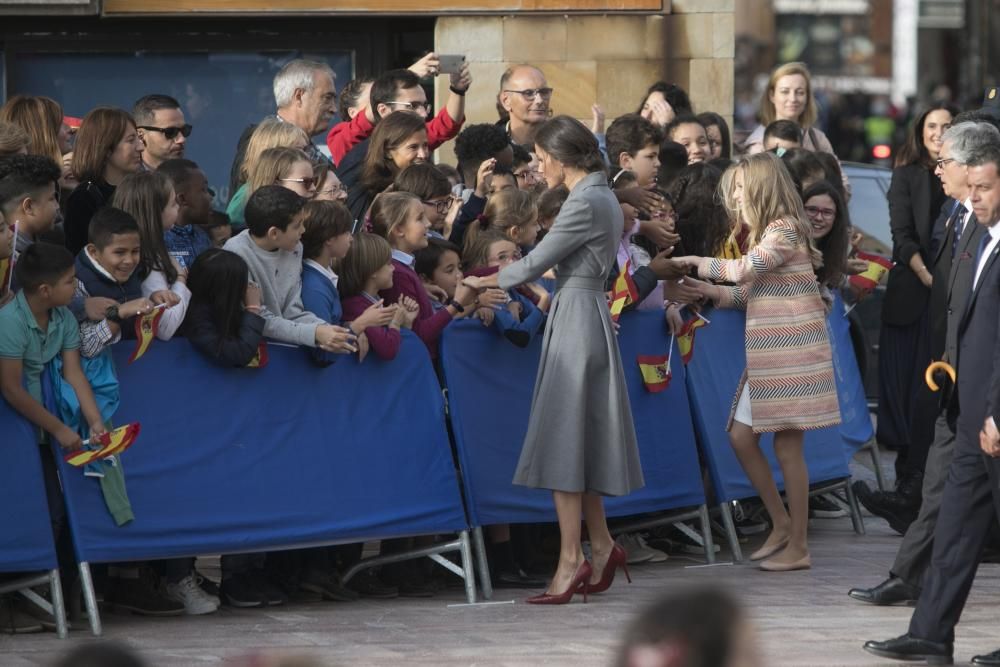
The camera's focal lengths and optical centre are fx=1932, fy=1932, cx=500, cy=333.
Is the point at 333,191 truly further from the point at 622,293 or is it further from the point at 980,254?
the point at 980,254

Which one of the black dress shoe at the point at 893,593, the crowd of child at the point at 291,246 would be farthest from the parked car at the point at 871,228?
the black dress shoe at the point at 893,593

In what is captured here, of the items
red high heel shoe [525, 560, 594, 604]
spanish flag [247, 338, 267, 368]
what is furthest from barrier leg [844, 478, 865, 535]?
spanish flag [247, 338, 267, 368]

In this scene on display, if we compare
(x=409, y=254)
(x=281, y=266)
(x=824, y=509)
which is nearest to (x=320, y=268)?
(x=281, y=266)

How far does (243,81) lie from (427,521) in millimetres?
6647

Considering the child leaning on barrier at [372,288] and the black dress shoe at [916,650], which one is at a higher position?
the child leaning on barrier at [372,288]

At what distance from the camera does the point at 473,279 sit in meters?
8.41

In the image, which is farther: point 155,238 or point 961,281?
point 155,238

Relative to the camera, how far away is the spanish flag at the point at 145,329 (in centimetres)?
769

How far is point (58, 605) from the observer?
7.50 m

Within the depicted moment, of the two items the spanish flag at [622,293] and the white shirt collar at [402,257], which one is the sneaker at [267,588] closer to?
the white shirt collar at [402,257]

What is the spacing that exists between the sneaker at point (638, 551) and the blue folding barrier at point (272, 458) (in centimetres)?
139

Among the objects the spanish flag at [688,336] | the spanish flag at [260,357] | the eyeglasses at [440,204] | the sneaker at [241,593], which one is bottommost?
the sneaker at [241,593]

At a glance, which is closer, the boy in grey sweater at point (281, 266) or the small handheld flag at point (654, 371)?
the boy in grey sweater at point (281, 266)

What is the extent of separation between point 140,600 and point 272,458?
81 cm
